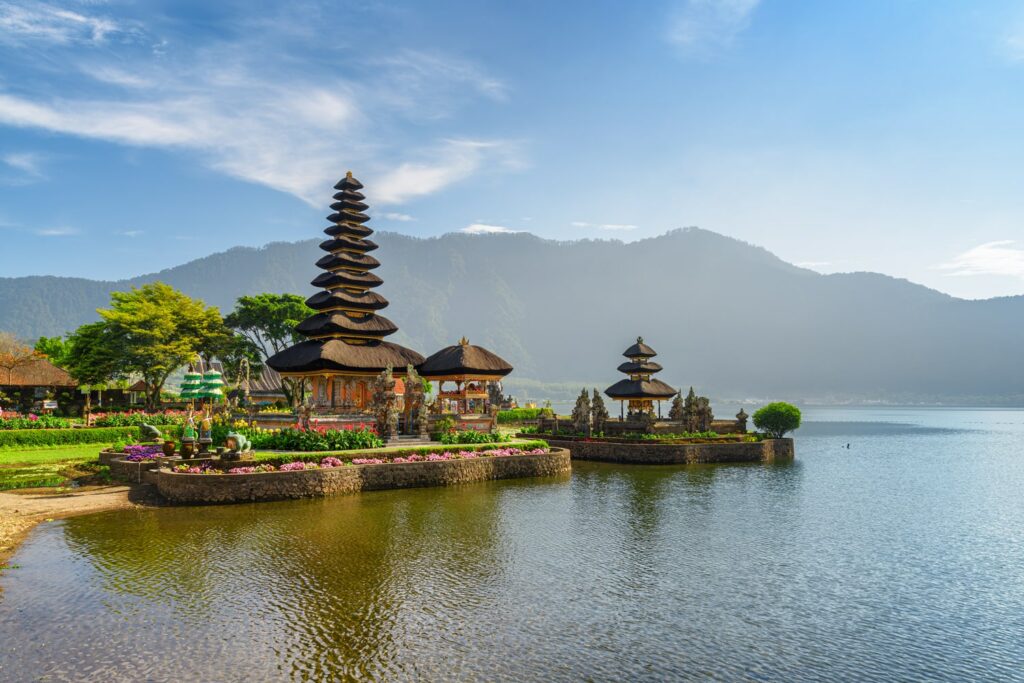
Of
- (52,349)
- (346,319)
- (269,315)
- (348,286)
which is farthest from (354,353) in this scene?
(52,349)

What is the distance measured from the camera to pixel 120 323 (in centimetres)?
4900

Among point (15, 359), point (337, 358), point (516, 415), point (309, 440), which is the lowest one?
point (516, 415)

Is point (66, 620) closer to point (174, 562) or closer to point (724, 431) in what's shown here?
point (174, 562)

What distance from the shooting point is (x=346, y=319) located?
144 ft

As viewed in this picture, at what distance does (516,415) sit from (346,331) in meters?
22.4

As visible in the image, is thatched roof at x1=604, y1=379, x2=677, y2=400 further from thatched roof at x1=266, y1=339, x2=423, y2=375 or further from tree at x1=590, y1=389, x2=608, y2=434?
thatched roof at x1=266, y1=339, x2=423, y2=375

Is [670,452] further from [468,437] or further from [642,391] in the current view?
[468,437]

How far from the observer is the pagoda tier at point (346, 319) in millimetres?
39375

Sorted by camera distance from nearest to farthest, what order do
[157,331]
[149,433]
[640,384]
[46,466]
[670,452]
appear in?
[46,466] → [149,433] → [670,452] → [640,384] → [157,331]

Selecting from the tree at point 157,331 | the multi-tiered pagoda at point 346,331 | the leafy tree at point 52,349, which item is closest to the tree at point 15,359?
the tree at point 157,331

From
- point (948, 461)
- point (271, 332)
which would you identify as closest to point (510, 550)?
point (948, 461)

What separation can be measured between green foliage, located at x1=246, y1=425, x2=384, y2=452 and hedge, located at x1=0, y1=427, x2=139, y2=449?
8613 mm

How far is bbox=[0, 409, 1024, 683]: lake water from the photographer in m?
9.98

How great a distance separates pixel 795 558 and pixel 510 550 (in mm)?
7512
